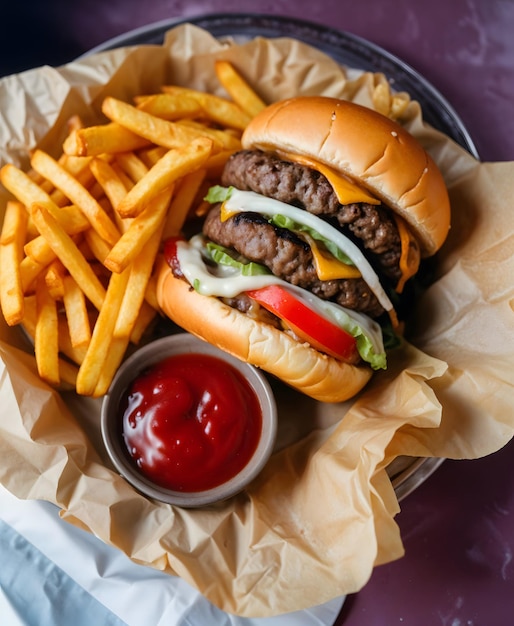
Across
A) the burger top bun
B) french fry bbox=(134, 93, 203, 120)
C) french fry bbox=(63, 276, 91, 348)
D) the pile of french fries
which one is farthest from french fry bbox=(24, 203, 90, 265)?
the burger top bun

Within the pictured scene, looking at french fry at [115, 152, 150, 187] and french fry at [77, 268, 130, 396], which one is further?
french fry at [115, 152, 150, 187]

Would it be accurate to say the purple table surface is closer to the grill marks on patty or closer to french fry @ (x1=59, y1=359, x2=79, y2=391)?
the grill marks on patty

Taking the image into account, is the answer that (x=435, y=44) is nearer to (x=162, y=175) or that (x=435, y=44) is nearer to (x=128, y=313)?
(x=162, y=175)

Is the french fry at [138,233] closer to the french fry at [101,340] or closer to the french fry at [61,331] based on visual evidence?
the french fry at [101,340]

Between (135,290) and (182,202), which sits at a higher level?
(182,202)

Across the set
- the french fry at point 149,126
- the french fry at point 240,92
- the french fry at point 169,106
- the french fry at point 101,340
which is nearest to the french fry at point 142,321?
the french fry at point 101,340

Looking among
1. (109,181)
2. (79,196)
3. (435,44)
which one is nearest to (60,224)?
(79,196)

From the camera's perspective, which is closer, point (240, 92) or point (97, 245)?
point (97, 245)
